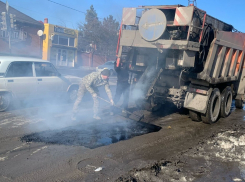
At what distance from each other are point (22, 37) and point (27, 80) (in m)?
24.4

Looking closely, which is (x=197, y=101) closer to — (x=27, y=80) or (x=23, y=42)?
(x=27, y=80)

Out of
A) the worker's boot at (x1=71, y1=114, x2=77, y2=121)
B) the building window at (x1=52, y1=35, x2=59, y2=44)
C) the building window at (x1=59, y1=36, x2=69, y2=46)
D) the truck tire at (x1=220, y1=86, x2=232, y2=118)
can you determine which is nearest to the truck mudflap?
the truck tire at (x1=220, y1=86, x2=232, y2=118)

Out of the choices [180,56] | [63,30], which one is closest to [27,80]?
[180,56]

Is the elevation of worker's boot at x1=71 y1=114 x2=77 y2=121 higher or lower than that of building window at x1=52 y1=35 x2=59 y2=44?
lower

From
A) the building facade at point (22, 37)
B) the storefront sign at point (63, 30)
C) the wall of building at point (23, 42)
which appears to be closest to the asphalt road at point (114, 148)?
the wall of building at point (23, 42)

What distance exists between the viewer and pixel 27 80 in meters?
7.00

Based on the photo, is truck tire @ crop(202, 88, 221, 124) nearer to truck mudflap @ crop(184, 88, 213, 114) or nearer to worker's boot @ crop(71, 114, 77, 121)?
truck mudflap @ crop(184, 88, 213, 114)

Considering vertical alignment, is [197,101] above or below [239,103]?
above

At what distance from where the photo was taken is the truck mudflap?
20.8 ft

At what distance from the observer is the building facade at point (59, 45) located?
106ft

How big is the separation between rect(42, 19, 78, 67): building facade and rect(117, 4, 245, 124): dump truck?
2759cm

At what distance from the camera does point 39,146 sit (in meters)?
4.37

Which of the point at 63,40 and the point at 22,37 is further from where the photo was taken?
the point at 63,40

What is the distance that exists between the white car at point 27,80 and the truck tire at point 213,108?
4736 millimetres
